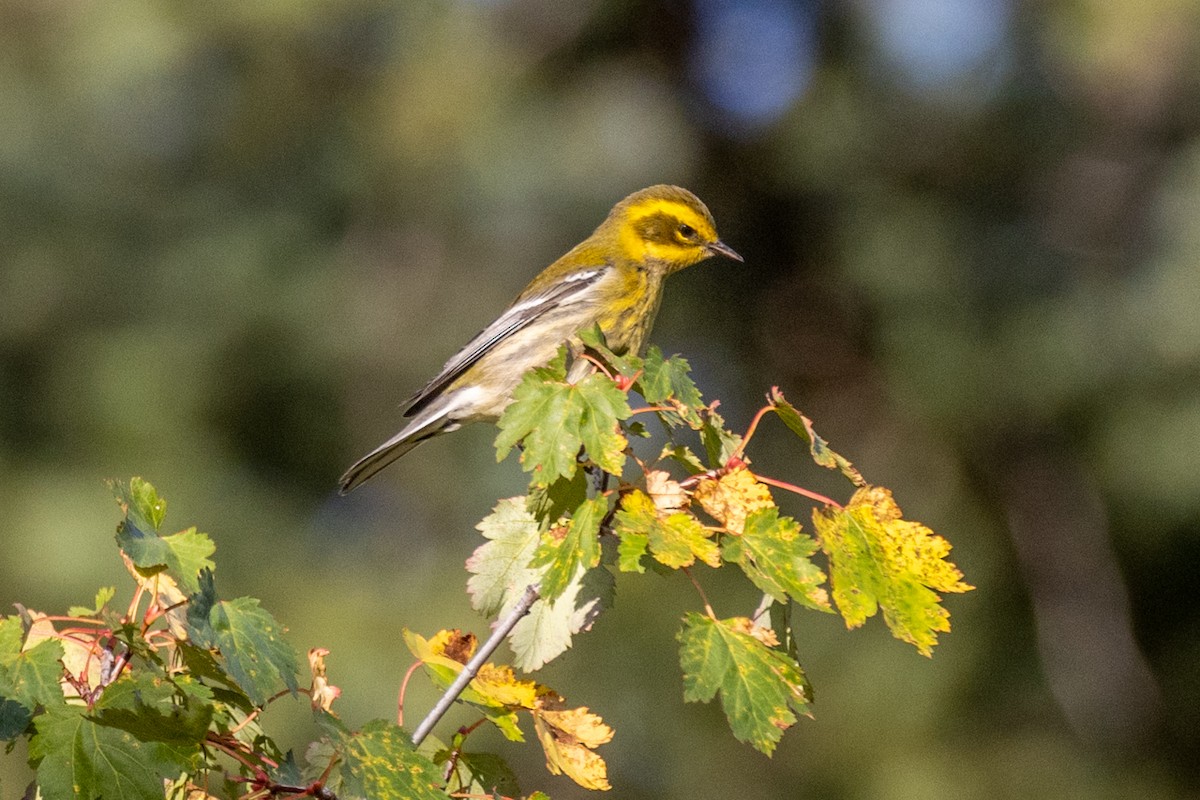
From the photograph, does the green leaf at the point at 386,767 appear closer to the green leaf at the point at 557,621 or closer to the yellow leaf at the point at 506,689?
the yellow leaf at the point at 506,689

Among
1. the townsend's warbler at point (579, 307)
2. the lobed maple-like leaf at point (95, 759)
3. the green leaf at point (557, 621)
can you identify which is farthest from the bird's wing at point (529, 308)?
the lobed maple-like leaf at point (95, 759)

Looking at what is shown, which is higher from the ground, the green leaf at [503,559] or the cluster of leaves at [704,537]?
the cluster of leaves at [704,537]

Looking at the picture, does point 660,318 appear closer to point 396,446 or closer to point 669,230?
point 669,230

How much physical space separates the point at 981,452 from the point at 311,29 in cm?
578

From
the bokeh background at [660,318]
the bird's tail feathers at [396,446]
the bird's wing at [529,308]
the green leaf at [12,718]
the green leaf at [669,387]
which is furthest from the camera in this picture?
the bokeh background at [660,318]

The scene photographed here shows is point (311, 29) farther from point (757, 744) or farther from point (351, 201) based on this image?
point (757, 744)

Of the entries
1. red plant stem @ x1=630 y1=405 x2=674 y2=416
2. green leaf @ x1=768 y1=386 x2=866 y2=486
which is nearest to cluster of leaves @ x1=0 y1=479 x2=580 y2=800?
red plant stem @ x1=630 y1=405 x2=674 y2=416

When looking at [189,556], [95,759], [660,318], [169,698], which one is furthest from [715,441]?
[660,318]

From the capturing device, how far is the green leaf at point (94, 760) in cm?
211

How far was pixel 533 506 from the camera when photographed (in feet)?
9.23

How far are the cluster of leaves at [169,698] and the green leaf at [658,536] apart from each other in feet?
1.36

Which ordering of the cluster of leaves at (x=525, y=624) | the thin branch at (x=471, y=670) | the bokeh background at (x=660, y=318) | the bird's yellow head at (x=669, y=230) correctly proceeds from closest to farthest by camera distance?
the cluster of leaves at (x=525, y=624) → the thin branch at (x=471, y=670) → the bird's yellow head at (x=669, y=230) → the bokeh background at (x=660, y=318)

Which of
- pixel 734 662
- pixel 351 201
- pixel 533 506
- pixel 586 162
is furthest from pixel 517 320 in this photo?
pixel 351 201

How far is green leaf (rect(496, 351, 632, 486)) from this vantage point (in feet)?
8.11
